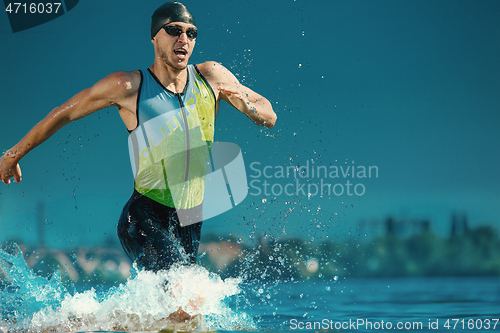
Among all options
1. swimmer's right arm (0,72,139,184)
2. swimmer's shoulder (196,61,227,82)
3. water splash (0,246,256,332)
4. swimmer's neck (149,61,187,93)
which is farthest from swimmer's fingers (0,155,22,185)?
swimmer's shoulder (196,61,227,82)

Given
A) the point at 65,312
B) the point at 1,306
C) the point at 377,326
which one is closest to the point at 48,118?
the point at 65,312

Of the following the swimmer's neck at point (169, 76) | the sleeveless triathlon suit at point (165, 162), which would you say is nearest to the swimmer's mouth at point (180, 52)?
the swimmer's neck at point (169, 76)

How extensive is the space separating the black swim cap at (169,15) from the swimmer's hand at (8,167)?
1.34 m

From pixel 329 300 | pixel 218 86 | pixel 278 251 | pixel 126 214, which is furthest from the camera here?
pixel 329 300

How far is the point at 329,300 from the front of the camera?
5445mm

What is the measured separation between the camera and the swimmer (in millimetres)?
3141

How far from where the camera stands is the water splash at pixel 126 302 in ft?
9.90

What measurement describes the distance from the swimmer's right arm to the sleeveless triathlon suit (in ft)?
0.29

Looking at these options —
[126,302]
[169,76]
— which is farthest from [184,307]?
[169,76]

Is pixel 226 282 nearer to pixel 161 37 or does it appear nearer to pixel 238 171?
pixel 238 171

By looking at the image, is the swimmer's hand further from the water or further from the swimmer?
the water

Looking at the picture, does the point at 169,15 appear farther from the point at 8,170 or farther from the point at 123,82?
the point at 8,170

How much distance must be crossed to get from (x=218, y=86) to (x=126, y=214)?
1.11m

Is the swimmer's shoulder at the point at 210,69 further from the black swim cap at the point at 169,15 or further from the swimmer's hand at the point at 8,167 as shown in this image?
the swimmer's hand at the point at 8,167
